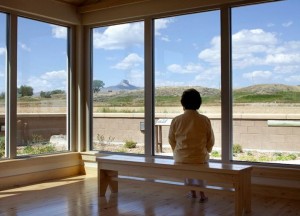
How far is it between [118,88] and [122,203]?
2.20 metres

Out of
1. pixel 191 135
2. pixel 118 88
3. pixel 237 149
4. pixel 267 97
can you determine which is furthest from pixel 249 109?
pixel 118 88

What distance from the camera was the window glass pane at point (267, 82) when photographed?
4289 millimetres

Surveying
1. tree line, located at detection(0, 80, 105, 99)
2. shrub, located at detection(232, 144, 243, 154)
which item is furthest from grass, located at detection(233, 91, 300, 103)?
tree line, located at detection(0, 80, 105, 99)

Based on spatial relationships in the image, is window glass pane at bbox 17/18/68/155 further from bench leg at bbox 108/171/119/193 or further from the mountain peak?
bench leg at bbox 108/171/119/193

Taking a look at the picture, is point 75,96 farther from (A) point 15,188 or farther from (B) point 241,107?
(B) point 241,107

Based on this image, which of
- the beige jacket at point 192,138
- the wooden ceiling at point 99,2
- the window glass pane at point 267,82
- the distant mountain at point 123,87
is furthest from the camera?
the distant mountain at point 123,87

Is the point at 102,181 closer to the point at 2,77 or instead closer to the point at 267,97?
the point at 2,77

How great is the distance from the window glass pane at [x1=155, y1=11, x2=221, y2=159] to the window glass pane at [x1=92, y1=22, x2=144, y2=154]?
1.05 feet

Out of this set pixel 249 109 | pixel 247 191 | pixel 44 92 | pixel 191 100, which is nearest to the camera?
pixel 247 191

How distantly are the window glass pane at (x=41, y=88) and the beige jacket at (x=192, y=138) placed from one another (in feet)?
7.91

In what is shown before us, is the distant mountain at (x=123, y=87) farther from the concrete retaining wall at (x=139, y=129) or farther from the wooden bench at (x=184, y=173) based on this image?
the wooden bench at (x=184, y=173)

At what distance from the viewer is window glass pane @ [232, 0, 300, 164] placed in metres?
4.29

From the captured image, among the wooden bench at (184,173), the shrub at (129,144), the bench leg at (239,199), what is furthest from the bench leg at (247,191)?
the shrub at (129,144)

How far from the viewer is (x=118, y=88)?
565cm
